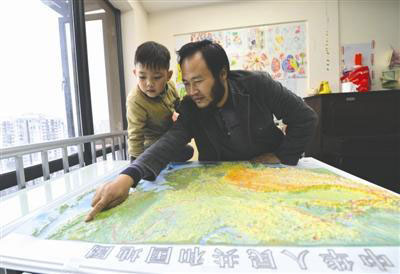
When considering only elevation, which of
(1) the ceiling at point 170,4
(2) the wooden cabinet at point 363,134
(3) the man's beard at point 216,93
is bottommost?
(2) the wooden cabinet at point 363,134

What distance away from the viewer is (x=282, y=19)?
8.20 ft

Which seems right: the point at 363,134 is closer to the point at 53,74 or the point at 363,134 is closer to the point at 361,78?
the point at 361,78

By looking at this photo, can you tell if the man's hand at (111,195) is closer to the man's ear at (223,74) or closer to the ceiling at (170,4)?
the man's ear at (223,74)

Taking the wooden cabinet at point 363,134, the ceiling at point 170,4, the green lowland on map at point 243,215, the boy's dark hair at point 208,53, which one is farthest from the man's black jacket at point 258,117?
the ceiling at point 170,4

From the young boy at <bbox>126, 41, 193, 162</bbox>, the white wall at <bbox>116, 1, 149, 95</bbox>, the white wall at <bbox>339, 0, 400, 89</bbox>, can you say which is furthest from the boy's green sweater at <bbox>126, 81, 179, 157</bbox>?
the white wall at <bbox>339, 0, 400, 89</bbox>

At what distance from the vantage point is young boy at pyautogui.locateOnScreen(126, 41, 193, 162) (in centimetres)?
92

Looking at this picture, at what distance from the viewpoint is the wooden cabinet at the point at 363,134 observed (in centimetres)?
189

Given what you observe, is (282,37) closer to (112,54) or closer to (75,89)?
(112,54)

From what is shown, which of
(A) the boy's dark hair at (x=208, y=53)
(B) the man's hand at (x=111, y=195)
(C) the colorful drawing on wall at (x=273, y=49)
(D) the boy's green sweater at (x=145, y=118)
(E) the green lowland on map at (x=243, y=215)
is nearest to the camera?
(E) the green lowland on map at (x=243, y=215)

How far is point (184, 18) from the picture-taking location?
266cm

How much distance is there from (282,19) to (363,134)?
4.77ft

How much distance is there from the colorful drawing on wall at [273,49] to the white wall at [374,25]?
443mm

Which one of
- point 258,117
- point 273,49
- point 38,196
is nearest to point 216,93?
point 258,117

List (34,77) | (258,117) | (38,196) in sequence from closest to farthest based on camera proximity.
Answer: (38,196)
(258,117)
(34,77)
